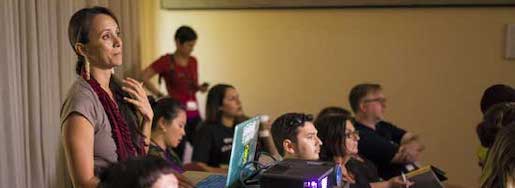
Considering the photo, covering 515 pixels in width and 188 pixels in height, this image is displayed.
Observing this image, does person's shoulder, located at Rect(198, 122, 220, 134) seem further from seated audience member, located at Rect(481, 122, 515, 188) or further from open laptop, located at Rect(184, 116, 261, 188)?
seated audience member, located at Rect(481, 122, 515, 188)

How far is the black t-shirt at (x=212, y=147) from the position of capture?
3.14 metres

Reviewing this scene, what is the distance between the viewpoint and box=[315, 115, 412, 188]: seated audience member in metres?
2.36

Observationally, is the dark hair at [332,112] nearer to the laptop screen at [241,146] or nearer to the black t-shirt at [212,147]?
the black t-shirt at [212,147]

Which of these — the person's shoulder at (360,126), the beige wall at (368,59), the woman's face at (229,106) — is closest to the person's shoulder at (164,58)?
the beige wall at (368,59)

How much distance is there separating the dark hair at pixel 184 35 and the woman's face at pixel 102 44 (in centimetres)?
246

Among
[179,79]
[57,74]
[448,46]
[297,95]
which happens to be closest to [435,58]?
[448,46]

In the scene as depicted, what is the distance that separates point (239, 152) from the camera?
1.59m

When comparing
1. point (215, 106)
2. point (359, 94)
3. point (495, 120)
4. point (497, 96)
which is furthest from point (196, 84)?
point (495, 120)

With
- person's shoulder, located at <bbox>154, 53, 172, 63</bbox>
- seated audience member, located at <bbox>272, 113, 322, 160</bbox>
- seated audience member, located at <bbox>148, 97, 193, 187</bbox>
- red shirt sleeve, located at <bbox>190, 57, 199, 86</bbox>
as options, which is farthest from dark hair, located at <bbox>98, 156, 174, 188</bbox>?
red shirt sleeve, located at <bbox>190, 57, 199, 86</bbox>

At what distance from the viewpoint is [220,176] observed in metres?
1.82

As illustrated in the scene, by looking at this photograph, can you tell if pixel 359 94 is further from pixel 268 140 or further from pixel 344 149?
pixel 344 149

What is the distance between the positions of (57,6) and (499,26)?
2.40m

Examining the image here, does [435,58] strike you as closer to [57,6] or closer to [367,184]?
[367,184]

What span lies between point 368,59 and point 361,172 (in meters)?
1.61
